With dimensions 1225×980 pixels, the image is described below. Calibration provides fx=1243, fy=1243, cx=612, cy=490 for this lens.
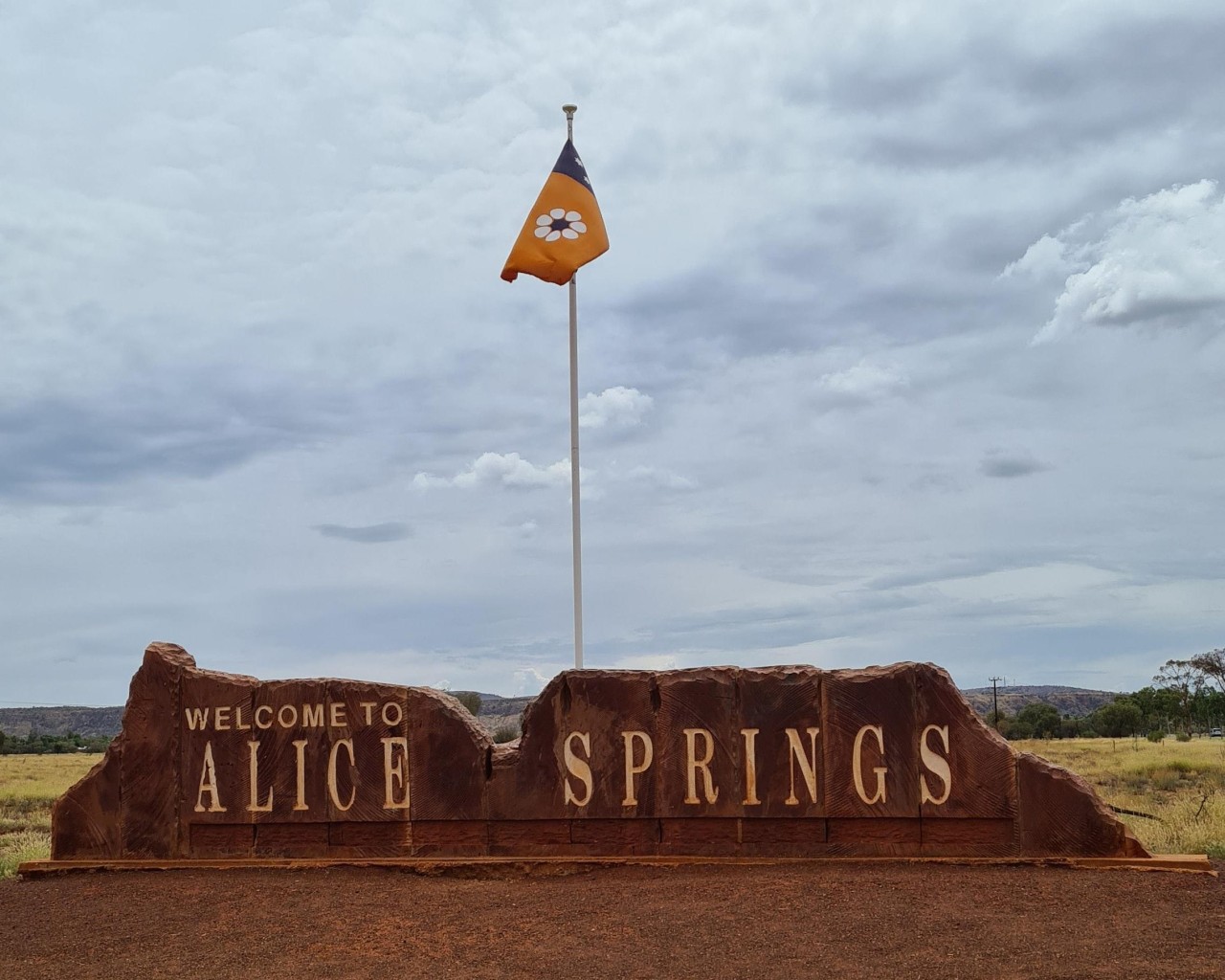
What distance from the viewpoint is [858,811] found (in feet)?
31.6

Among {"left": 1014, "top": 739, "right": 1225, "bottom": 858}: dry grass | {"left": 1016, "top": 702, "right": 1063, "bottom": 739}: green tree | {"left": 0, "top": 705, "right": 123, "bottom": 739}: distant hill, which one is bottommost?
{"left": 1014, "top": 739, "right": 1225, "bottom": 858}: dry grass

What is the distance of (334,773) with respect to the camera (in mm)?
10273

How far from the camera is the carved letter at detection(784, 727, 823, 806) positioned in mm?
9648

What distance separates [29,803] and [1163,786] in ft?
63.0

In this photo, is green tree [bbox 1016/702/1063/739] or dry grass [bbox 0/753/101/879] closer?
dry grass [bbox 0/753/101/879]

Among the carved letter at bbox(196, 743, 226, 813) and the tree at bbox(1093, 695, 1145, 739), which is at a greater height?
the tree at bbox(1093, 695, 1145, 739)

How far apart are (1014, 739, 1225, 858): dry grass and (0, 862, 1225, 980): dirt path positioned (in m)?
3.28

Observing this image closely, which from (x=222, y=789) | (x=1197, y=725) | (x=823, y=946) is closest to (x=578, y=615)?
(x=222, y=789)

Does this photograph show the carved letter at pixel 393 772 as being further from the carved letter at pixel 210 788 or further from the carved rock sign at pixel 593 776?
the carved letter at pixel 210 788

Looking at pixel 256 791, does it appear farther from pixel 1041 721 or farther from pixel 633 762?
pixel 1041 721

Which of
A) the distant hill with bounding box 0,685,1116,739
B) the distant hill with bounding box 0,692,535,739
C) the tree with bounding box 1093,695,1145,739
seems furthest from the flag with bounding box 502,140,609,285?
the distant hill with bounding box 0,692,535,739

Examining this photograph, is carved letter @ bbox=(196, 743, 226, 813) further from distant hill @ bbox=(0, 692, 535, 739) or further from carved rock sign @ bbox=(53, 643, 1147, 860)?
distant hill @ bbox=(0, 692, 535, 739)

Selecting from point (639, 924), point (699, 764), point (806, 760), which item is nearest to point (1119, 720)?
point (806, 760)

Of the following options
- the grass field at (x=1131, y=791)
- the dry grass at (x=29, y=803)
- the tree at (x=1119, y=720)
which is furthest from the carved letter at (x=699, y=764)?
the tree at (x=1119, y=720)
